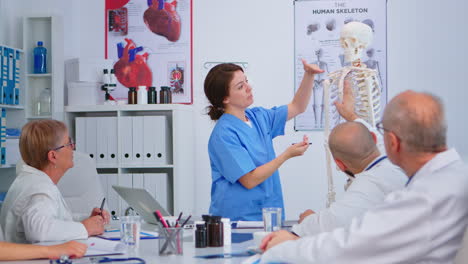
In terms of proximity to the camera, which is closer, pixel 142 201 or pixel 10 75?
pixel 142 201

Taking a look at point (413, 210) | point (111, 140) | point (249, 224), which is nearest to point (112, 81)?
point (111, 140)

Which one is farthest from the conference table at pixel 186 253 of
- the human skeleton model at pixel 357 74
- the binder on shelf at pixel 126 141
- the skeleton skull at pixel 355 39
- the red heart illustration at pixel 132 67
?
the red heart illustration at pixel 132 67

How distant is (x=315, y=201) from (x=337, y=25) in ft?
4.40

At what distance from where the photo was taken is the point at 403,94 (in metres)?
1.55

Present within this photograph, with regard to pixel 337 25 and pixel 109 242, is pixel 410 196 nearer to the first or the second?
pixel 109 242

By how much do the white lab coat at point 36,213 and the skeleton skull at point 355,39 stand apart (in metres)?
1.50

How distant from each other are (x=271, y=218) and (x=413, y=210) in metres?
0.84

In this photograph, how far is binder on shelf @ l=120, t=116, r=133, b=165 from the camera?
445 centimetres

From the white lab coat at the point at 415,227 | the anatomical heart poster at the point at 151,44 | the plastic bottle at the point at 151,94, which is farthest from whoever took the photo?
the anatomical heart poster at the point at 151,44

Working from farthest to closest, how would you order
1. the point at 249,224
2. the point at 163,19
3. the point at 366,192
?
the point at 163,19 < the point at 249,224 < the point at 366,192

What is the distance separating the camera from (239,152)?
9.20 feet

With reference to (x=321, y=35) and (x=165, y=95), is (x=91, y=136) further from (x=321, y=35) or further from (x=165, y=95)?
(x=321, y=35)

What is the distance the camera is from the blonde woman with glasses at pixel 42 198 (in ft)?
7.34

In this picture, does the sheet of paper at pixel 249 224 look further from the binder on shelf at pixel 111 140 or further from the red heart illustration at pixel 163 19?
the red heart illustration at pixel 163 19
